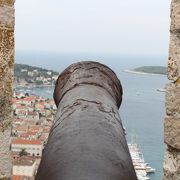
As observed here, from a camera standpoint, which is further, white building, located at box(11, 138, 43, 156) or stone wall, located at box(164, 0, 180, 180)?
white building, located at box(11, 138, 43, 156)

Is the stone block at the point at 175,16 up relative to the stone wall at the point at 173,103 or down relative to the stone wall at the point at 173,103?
up

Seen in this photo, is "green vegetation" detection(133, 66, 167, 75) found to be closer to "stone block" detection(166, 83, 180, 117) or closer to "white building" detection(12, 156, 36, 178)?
"white building" detection(12, 156, 36, 178)

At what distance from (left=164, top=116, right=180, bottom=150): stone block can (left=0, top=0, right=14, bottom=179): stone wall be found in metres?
0.89

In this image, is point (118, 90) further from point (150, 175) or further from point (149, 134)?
point (149, 134)

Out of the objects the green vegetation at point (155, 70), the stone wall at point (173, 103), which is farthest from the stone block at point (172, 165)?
the green vegetation at point (155, 70)

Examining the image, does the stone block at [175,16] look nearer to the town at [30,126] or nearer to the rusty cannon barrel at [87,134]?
the rusty cannon barrel at [87,134]

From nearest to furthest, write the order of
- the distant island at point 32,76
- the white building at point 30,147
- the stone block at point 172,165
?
the stone block at point 172,165 < the white building at point 30,147 < the distant island at point 32,76

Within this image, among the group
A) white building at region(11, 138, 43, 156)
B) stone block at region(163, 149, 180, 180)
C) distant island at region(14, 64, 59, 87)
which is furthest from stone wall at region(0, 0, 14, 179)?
distant island at region(14, 64, 59, 87)

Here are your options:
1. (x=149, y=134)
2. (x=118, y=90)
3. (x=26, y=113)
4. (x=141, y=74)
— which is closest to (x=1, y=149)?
(x=118, y=90)

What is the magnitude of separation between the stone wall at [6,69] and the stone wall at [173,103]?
893 mm

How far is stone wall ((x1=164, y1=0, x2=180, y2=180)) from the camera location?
2615mm

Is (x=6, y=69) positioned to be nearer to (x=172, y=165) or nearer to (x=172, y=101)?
(x=172, y=101)

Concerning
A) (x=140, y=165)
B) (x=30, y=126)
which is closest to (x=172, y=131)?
(x=140, y=165)

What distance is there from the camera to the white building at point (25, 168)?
1399 cm
